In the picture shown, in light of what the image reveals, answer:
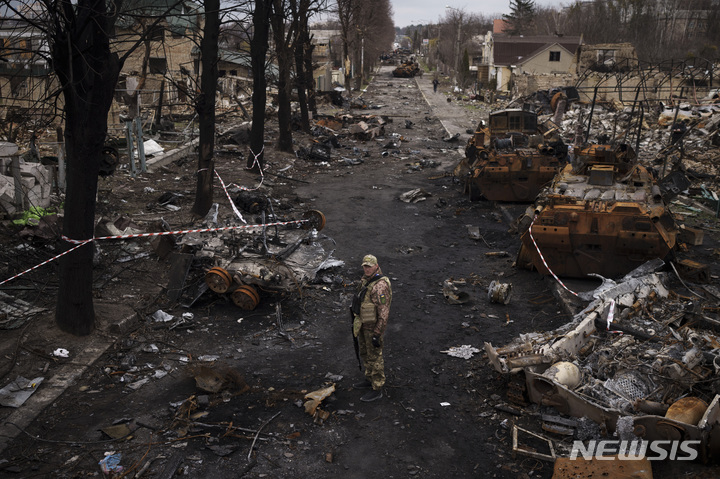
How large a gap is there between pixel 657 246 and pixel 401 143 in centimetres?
1892

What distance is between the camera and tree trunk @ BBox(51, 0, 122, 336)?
6.75 m

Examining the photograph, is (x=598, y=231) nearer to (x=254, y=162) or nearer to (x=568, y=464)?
(x=568, y=464)

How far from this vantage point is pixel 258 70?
17.2 metres

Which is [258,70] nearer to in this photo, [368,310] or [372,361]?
[368,310]

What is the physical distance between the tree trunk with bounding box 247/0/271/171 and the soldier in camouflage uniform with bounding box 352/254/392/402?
11.2 m

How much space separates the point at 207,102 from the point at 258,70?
503 centimetres

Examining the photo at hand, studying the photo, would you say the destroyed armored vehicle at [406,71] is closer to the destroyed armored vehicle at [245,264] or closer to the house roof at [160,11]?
the house roof at [160,11]

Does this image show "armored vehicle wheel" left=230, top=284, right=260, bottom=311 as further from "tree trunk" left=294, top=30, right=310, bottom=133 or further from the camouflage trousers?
"tree trunk" left=294, top=30, right=310, bottom=133

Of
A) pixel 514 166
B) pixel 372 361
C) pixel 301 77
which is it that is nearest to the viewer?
pixel 372 361

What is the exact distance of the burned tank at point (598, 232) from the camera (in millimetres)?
9508

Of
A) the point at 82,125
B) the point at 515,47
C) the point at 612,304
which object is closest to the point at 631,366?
the point at 612,304

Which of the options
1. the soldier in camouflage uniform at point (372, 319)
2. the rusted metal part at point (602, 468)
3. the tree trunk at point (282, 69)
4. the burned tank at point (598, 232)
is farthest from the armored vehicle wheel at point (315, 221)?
the tree trunk at point (282, 69)

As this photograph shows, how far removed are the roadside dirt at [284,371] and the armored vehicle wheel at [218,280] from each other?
393 mm

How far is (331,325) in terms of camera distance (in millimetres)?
8836
